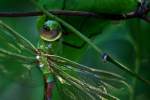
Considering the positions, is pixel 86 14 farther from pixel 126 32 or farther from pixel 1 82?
pixel 1 82

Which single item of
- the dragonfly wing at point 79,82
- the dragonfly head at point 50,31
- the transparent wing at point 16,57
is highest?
the dragonfly head at point 50,31

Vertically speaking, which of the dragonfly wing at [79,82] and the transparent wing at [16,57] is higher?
the transparent wing at [16,57]

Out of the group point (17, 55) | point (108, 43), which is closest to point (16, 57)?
point (17, 55)

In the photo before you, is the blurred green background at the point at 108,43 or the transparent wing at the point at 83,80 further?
the blurred green background at the point at 108,43

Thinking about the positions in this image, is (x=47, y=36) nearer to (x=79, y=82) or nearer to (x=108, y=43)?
(x=79, y=82)

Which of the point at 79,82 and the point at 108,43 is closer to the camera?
the point at 79,82

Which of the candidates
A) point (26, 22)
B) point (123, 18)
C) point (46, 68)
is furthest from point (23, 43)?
point (26, 22)

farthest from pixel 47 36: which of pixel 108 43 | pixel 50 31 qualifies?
pixel 108 43
